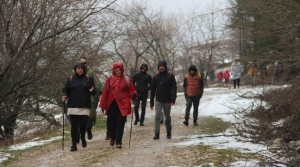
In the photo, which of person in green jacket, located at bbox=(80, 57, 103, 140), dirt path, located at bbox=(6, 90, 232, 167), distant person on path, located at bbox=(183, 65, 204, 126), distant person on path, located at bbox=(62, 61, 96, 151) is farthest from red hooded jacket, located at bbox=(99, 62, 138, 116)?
distant person on path, located at bbox=(183, 65, 204, 126)

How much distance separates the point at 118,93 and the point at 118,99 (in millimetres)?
129

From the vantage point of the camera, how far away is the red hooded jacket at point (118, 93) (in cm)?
839

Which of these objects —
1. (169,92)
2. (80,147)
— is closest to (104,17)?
(169,92)

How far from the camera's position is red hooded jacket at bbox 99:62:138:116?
839 centimetres

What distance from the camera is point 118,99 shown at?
839cm

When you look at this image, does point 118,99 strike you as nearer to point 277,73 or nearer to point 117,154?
point 117,154

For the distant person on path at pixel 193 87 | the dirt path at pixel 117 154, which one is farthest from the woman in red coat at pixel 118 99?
the distant person on path at pixel 193 87

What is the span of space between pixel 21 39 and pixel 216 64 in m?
55.2

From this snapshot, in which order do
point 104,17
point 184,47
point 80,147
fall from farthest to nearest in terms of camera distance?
point 184,47 → point 104,17 → point 80,147

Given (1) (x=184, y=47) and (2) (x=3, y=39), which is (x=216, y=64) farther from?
(2) (x=3, y=39)

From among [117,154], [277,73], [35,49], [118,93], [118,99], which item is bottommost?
[117,154]

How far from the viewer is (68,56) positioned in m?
13.7

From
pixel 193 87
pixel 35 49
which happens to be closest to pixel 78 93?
pixel 35 49

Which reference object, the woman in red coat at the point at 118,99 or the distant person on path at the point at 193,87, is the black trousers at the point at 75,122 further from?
the distant person on path at the point at 193,87
